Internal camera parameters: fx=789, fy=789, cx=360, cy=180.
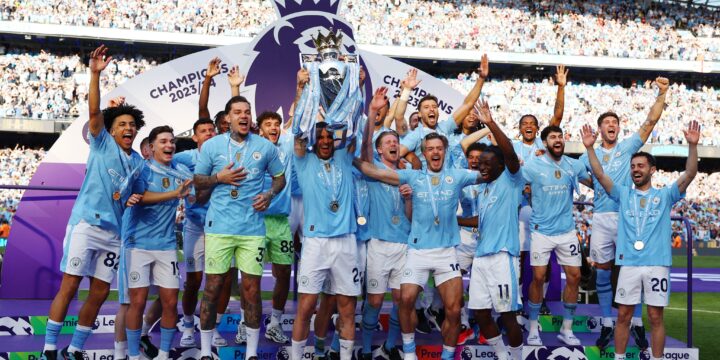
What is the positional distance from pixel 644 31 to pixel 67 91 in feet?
93.7

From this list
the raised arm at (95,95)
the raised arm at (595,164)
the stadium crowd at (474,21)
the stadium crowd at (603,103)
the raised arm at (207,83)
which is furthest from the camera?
the stadium crowd at (603,103)

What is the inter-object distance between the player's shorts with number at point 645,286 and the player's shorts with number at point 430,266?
1465 millimetres

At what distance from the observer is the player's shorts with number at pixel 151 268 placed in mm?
6383

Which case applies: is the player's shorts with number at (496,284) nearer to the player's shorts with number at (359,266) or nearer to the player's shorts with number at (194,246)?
the player's shorts with number at (359,266)

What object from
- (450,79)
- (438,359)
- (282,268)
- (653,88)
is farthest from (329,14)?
(653,88)

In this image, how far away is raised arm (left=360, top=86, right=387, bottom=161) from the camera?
6246mm

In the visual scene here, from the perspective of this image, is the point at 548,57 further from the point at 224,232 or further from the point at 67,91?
the point at 224,232

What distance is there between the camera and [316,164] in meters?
6.31

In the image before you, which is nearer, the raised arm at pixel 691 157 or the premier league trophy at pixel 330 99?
the premier league trophy at pixel 330 99

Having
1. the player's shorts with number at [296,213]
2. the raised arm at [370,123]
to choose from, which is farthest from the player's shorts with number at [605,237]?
the player's shorts with number at [296,213]

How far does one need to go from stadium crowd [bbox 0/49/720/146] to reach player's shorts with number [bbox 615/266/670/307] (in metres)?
26.7

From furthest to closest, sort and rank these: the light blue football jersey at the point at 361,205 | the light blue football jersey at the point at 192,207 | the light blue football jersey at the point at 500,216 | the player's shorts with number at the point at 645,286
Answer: the light blue football jersey at the point at 192,207 → the light blue football jersey at the point at 361,205 → the player's shorts with number at the point at 645,286 → the light blue football jersey at the point at 500,216

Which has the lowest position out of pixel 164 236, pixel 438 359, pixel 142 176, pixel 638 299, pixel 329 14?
pixel 438 359

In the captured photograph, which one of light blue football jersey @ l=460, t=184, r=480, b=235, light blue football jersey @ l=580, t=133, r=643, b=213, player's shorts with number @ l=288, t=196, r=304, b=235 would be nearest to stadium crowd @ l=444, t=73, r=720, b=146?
light blue football jersey @ l=580, t=133, r=643, b=213
